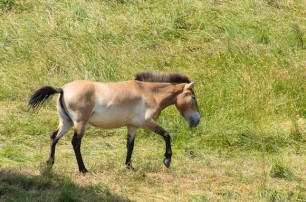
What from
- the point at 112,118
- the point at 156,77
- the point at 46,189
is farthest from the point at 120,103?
the point at 46,189

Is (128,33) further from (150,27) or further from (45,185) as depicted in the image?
(45,185)

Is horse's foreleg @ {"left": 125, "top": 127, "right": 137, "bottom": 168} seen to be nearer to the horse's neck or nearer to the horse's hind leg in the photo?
the horse's neck

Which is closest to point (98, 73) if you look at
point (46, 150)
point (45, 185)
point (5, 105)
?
point (5, 105)

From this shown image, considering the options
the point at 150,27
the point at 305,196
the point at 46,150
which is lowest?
the point at 150,27

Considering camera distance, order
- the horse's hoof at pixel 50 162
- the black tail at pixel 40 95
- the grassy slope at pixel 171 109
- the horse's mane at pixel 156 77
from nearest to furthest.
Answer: the grassy slope at pixel 171 109, the horse's hoof at pixel 50 162, the black tail at pixel 40 95, the horse's mane at pixel 156 77

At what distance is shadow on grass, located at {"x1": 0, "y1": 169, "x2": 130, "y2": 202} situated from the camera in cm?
728

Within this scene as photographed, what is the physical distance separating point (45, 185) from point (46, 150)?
6.26 ft

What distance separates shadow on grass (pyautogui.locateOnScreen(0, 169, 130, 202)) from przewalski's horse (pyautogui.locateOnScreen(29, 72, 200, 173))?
62 cm

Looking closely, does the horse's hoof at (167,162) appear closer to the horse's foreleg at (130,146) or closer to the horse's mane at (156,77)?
the horse's foreleg at (130,146)

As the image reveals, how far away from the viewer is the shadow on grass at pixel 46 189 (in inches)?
287

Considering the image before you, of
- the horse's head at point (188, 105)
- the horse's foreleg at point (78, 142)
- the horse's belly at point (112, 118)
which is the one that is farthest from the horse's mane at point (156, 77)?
the horse's foreleg at point (78, 142)

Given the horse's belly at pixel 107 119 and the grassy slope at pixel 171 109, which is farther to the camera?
the horse's belly at pixel 107 119

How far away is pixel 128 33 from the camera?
13516 mm

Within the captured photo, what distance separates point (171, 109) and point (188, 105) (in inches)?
58.6
